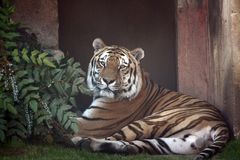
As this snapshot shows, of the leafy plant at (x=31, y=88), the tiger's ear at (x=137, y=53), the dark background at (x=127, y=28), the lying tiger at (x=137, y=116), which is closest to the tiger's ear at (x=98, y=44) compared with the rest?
the lying tiger at (x=137, y=116)

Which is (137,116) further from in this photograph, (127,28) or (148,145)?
(127,28)

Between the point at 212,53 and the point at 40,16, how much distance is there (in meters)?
1.97

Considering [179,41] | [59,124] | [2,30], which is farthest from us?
[179,41]

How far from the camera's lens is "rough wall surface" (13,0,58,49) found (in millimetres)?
8812

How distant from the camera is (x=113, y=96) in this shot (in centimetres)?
851

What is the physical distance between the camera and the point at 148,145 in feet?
26.0

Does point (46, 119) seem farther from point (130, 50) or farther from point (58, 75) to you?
point (130, 50)

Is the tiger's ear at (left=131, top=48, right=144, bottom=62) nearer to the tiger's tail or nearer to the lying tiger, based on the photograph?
the lying tiger

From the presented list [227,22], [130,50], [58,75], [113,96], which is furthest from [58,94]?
[227,22]

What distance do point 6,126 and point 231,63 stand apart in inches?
93.6

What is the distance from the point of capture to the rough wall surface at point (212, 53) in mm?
8023

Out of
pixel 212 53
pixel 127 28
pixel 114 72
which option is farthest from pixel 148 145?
pixel 127 28

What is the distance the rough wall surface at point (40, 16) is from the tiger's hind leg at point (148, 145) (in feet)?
4.71

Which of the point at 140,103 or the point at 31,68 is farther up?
Result: the point at 31,68
